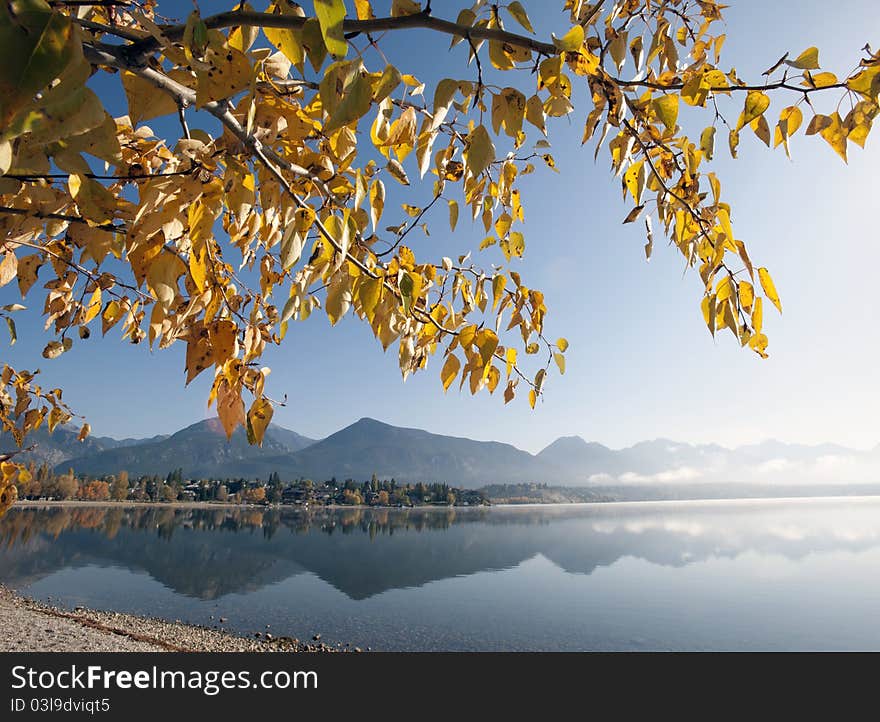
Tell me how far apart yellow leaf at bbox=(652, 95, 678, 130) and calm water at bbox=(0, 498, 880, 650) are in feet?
107

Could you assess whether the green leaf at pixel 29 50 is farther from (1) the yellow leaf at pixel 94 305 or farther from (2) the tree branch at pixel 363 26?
(1) the yellow leaf at pixel 94 305

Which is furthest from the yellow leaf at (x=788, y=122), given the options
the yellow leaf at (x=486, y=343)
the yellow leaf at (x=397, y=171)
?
the yellow leaf at (x=397, y=171)

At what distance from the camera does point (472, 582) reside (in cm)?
4959

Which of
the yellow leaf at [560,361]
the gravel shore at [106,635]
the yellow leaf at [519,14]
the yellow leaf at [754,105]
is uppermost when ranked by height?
the yellow leaf at [519,14]

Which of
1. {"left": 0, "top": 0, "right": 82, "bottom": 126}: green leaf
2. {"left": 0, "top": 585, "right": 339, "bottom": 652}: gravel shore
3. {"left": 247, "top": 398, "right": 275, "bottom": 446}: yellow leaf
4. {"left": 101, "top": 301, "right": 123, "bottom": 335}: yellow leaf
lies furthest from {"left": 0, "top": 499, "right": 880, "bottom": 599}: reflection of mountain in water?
{"left": 0, "top": 0, "right": 82, "bottom": 126}: green leaf

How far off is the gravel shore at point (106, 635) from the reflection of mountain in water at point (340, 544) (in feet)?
42.1

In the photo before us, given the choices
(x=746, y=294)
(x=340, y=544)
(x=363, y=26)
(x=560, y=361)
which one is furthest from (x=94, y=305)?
(x=340, y=544)

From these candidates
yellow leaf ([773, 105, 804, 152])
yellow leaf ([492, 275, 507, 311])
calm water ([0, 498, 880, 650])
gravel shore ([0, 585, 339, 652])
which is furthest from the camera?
calm water ([0, 498, 880, 650])

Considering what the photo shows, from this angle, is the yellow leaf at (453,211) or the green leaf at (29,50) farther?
the yellow leaf at (453,211)

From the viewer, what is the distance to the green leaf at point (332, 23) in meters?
0.74

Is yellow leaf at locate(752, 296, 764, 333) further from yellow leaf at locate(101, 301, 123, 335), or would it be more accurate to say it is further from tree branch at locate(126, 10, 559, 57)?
yellow leaf at locate(101, 301, 123, 335)

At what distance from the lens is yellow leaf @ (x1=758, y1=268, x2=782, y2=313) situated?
1.13m
